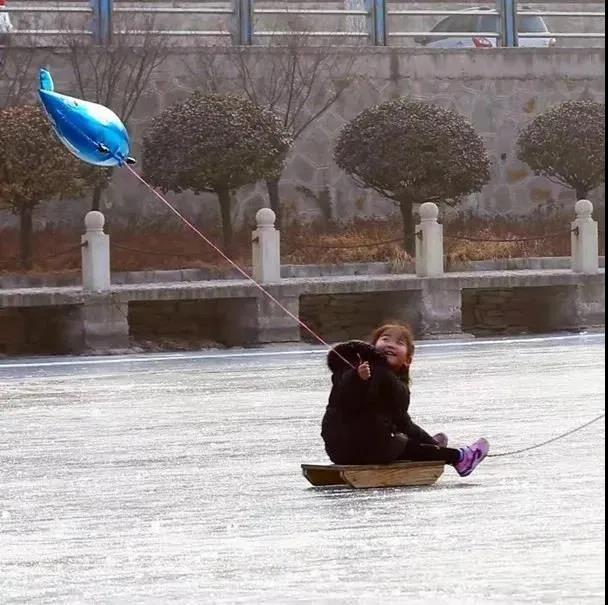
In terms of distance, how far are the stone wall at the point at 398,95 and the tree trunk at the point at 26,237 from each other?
2.37 m

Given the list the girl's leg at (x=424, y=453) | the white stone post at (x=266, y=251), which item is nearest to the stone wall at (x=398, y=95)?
the white stone post at (x=266, y=251)

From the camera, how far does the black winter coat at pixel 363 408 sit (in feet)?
36.6

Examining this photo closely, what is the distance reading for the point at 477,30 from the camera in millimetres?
36188

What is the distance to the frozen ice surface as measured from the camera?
7.95 metres

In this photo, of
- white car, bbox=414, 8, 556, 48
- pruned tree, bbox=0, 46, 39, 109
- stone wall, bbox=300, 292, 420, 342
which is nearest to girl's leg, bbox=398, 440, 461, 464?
stone wall, bbox=300, 292, 420, 342

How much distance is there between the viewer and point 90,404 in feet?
57.7

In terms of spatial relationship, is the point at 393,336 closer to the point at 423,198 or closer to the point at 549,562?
the point at 549,562

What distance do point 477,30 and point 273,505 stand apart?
26.4 meters

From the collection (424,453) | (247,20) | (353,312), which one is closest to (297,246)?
(353,312)

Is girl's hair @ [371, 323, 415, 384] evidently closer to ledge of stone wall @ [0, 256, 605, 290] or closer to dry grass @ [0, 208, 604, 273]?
dry grass @ [0, 208, 604, 273]

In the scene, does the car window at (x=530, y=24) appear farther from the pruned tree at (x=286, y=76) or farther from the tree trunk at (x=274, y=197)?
the tree trunk at (x=274, y=197)

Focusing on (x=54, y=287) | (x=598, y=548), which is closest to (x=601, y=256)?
(x=54, y=287)

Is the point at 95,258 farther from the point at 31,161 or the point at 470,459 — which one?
the point at 470,459

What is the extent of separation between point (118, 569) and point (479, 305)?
799 inches
